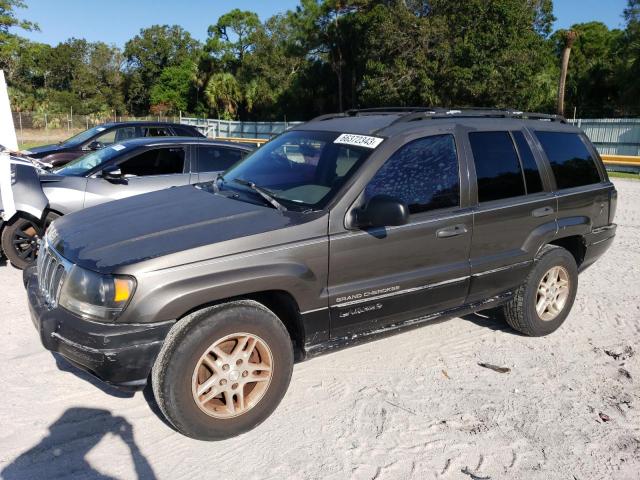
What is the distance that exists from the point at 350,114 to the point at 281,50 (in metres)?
47.9

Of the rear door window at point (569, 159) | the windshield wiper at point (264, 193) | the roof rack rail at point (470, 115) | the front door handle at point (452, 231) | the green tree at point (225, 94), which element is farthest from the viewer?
the green tree at point (225, 94)

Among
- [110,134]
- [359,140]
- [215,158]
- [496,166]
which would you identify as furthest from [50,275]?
[110,134]

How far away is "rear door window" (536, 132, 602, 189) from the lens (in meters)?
4.76

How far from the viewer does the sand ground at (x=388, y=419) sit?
3016 mm

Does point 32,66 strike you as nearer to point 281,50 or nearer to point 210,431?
point 281,50

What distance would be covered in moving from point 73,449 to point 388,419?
191cm

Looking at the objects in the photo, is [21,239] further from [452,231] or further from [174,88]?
[174,88]

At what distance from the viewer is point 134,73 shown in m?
64.8

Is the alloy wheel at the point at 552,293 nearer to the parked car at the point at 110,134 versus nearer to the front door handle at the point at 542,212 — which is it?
the front door handle at the point at 542,212

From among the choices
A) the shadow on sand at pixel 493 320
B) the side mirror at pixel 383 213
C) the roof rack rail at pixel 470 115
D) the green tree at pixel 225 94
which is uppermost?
the green tree at pixel 225 94

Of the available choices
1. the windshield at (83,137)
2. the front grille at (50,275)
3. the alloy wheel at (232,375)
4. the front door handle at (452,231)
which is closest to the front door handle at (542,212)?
the front door handle at (452,231)

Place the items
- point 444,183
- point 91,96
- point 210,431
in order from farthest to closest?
point 91,96, point 444,183, point 210,431

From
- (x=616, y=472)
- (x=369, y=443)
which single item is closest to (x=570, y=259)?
(x=616, y=472)

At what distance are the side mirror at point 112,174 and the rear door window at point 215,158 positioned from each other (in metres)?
1.06
